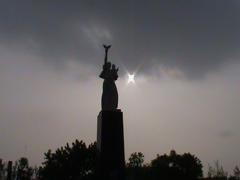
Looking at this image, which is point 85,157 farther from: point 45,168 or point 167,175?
point 167,175

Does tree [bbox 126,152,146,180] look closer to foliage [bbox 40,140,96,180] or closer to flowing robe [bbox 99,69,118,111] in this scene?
foliage [bbox 40,140,96,180]

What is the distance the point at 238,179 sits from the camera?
5125 centimetres

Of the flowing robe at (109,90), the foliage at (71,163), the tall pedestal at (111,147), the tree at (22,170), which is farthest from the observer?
the tree at (22,170)

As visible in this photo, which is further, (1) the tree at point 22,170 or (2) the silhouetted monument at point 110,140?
(1) the tree at point 22,170

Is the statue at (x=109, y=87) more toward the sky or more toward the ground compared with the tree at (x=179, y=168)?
more toward the sky

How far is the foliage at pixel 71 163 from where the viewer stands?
2328 centimetres

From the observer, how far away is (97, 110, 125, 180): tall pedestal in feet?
37.9

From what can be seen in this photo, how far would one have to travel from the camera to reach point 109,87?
13844mm

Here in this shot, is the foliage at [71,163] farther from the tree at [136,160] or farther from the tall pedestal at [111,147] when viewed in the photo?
the tree at [136,160]

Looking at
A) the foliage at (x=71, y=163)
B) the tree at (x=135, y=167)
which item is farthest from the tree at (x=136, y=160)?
the foliage at (x=71, y=163)

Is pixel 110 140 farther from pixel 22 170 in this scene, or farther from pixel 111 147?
pixel 22 170

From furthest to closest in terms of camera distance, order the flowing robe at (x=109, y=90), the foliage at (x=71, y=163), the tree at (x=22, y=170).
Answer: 1. the tree at (x=22, y=170)
2. the foliage at (x=71, y=163)
3. the flowing robe at (x=109, y=90)

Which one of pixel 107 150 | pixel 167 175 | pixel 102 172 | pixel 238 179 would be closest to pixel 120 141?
pixel 107 150

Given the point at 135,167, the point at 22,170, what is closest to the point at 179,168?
the point at 135,167
